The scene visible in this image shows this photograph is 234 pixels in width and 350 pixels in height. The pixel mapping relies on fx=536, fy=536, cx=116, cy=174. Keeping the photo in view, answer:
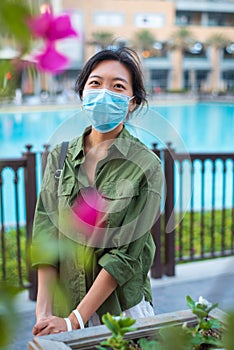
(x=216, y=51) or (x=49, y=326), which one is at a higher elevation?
(x=216, y=51)

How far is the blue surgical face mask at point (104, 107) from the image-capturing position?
1.68 meters

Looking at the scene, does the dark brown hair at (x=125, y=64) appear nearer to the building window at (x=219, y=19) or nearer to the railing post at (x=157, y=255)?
the railing post at (x=157, y=255)

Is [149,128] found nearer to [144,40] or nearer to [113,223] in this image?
[113,223]

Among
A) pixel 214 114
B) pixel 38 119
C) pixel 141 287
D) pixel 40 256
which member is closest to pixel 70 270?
pixel 141 287

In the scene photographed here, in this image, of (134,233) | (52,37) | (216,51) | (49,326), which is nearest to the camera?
(52,37)

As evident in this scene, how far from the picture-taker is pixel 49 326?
1.44 meters

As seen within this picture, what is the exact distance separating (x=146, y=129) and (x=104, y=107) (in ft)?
0.64

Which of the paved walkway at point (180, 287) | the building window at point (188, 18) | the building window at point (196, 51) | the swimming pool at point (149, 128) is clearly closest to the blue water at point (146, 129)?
the swimming pool at point (149, 128)

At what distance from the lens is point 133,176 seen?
157 cm

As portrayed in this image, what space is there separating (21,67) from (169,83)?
155 feet

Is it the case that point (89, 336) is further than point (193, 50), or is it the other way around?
point (193, 50)

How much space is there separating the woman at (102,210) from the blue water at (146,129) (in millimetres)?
73

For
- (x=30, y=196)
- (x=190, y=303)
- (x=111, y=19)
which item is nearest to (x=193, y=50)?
(x=111, y=19)

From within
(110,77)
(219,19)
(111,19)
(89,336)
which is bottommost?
(89,336)
